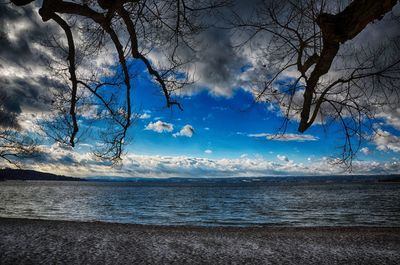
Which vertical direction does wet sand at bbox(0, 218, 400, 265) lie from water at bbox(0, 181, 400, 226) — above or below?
above

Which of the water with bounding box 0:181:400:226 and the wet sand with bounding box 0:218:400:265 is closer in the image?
the wet sand with bounding box 0:218:400:265

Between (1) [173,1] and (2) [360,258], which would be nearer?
(1) [173,1]

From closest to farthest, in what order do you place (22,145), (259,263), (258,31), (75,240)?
(258,31)
(259,263)
(75,240)
(22,145)

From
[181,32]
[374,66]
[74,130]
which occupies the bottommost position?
[74,130]

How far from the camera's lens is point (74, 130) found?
22.0ft

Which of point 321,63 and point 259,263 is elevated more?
point 321,63

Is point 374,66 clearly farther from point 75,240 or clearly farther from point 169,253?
point 75,240

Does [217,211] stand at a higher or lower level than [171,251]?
lower

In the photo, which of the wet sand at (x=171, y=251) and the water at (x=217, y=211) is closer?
the wet sand at (x=171, y=251)

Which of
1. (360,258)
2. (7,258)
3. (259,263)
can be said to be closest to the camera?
(7,258)

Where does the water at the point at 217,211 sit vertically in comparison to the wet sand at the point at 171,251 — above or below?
below

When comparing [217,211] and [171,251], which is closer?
[171,251]

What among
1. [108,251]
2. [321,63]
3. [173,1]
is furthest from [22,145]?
[321,63]

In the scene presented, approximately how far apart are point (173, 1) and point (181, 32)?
73cm
